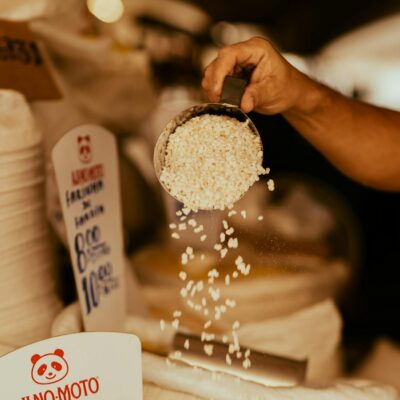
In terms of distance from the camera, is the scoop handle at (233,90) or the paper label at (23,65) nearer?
the scoop handle at (233,90)

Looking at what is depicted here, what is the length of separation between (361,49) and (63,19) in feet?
15.1

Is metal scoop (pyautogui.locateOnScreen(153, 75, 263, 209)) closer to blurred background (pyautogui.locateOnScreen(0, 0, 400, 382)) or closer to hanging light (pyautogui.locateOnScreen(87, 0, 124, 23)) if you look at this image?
blurred background (pyautogui.locateOnScreen(0, 0, 400, 382))

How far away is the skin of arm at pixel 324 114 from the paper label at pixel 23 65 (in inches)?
20.4

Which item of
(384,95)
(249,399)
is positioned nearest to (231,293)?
(249,399)

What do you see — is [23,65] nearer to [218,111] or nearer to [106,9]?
Result: [218,111]

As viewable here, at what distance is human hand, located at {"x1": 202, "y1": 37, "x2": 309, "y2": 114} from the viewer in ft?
3.24

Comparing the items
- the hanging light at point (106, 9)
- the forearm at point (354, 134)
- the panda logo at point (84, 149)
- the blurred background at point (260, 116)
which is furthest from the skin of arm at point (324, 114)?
the hanging light at point (106, 9)

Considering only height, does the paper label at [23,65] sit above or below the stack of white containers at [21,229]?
above

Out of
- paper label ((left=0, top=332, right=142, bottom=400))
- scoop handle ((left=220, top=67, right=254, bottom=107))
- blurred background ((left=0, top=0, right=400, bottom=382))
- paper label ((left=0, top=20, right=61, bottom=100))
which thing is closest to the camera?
paper label ((left=0, top=332, right=142, bottom=400))

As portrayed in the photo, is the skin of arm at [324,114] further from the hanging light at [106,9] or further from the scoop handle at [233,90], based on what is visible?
the hanging light at [106,9]

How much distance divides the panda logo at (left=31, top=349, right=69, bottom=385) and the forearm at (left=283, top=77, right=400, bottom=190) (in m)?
0.75

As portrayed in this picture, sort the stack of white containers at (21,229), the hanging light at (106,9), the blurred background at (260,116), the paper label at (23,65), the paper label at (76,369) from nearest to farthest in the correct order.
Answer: the paper label at (76,369) → the stack of white containers at (21,229) → the paper label at (23,65) → the blurred background at (260,116) → the hanging light at (106,9)

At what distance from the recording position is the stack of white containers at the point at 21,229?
1.09 metres

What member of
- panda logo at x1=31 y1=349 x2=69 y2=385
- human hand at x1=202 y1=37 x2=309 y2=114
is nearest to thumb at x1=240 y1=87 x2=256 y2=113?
human hand at x1=202 y1=37 x2=309 y2=114
